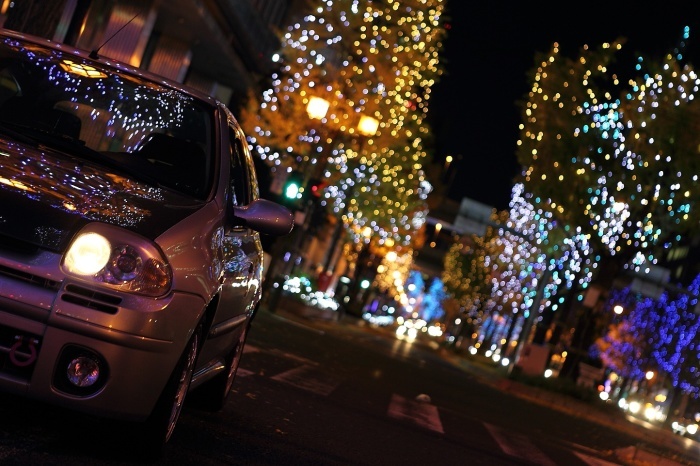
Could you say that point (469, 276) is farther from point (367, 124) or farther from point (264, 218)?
point (264, 218)

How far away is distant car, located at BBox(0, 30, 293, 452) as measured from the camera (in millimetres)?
5508

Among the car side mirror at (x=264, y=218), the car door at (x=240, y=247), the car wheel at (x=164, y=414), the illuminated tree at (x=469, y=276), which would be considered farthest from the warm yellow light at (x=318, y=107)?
the illuminated tree at (x=469, y=276)

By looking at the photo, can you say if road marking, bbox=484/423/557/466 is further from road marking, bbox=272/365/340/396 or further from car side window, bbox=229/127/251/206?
car side window, bbox=229/127/251/206

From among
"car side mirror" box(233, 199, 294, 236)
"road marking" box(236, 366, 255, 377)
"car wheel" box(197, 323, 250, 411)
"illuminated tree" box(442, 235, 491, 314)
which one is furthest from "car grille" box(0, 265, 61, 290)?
"illuminated tree" box(442, 235, 491, 314)

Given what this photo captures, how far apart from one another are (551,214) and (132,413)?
3395 centimetres

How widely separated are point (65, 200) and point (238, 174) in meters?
2.14

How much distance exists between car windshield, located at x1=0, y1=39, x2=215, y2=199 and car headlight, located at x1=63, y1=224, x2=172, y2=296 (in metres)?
0.97

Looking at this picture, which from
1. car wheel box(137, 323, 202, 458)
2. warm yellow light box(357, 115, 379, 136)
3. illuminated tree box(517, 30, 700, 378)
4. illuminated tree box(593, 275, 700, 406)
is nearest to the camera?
car wheel box(137, 323, 202, 458)

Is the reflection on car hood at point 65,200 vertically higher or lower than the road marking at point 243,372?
higher

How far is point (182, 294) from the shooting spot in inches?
230

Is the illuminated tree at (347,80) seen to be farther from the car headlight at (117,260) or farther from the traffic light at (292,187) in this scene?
the car headlight at (117,260)

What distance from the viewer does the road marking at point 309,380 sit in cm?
1289

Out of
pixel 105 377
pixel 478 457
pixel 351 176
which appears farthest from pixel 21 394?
pixel 351 176

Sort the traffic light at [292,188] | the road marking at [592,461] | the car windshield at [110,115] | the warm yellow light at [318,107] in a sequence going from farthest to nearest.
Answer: the warm yellow light at [318,107], the traffic light at [292,188], the road marking at [592,461], the car windshield at [110,115]
